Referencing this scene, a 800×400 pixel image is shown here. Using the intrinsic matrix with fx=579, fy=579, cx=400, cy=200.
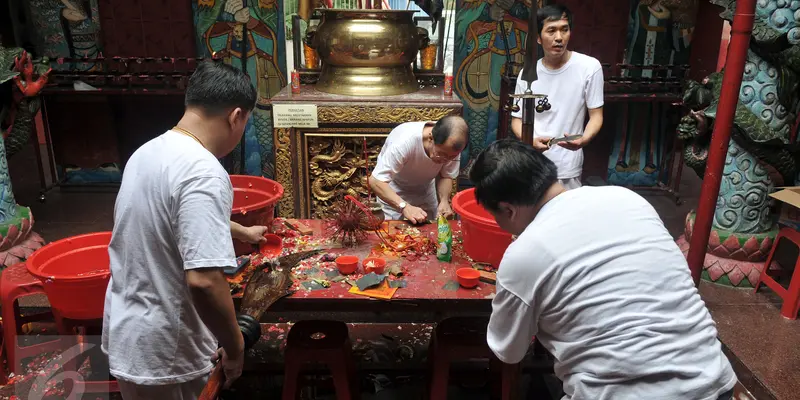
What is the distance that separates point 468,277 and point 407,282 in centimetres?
25

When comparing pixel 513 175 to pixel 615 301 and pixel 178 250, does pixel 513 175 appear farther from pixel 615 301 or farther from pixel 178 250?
pixel 178 250

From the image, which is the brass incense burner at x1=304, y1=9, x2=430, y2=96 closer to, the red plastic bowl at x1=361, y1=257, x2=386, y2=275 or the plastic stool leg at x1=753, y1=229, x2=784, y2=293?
the red plastic bowl at x1=361, y1=257, x2=386, y2=275

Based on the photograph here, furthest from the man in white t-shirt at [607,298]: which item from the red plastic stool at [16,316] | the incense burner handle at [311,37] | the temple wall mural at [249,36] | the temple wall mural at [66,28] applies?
the temple wall mural at [66,28]

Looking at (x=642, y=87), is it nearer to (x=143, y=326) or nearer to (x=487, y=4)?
(x=487, y=4)

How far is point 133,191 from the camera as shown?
5.55 ft

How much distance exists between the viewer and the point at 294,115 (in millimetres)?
4309

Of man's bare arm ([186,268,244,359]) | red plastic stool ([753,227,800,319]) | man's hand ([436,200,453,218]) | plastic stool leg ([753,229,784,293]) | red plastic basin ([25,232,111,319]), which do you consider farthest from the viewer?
plastic stool leg ([753,229,784,293])

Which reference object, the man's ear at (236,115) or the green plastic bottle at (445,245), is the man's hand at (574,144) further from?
the man's ear at (236,115)

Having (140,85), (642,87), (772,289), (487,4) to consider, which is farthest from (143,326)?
(642,87)

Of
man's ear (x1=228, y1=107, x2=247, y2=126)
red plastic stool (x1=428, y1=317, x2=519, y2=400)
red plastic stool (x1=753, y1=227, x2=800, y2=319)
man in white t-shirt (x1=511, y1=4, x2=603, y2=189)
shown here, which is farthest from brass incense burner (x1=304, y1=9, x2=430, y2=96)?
red plastic stool (x1=753, y1=227, x2=800, y2=319)

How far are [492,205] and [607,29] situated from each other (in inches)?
183

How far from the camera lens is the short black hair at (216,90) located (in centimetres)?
174

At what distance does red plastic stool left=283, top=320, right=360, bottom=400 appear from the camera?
2488mm

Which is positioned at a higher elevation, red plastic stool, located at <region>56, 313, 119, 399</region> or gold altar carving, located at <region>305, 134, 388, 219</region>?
gold altar carving, located at <region>305, 134, 388, 219</region>
